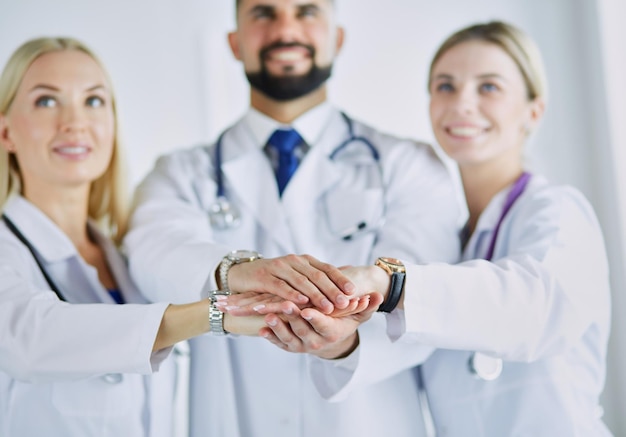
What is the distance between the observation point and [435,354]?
164cm

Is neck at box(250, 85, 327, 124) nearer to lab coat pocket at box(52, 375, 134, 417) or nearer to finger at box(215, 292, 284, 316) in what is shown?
finger at box(215, 292, 284, 316)

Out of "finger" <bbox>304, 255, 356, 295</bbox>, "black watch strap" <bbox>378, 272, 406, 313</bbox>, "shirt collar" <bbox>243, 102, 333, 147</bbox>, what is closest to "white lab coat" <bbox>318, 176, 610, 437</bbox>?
"black watch strap" <bbox>378, 272, 406, 313</bbox>

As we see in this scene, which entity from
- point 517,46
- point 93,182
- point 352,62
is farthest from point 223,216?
point 352,62

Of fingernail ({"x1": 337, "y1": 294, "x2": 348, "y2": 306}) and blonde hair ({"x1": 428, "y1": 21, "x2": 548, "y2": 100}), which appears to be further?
blonde hair ({"x1": 428, "y1": 21, "x2": 548, "y2": 100})

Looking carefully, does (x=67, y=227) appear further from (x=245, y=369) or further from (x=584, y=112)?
(x=584, y=112)

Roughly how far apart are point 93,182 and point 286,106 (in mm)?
498

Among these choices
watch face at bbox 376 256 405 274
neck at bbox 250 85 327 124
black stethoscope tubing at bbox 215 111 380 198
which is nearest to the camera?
watch face at bbox 376 256 405 274

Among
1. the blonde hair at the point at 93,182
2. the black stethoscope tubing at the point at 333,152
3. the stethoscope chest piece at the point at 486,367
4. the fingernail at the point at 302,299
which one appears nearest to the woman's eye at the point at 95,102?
the blonde hair at the point at 93,182

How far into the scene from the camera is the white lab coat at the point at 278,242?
1568mm

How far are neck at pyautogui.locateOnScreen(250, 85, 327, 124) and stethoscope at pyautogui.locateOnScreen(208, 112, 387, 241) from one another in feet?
0.47

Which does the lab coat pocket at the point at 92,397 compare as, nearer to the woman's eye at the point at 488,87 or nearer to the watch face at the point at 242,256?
the watch face at the point at 242,256

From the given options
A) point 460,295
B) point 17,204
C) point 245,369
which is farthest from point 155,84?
point 460,295

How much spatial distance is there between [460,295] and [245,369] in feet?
1.69

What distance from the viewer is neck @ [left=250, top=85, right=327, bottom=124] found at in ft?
6.09
